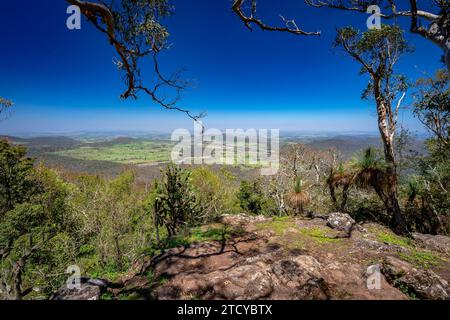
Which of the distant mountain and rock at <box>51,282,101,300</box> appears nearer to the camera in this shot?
rock at <box>51,282,101,300</box>

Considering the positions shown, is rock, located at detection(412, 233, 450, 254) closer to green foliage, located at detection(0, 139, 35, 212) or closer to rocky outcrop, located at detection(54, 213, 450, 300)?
rocky outcrop, located at detection(54, 213, 450, 300)

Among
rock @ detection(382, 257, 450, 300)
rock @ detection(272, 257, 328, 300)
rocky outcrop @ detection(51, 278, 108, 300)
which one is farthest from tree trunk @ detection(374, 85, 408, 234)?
rocky outcrop @ detection(51, 278, 108, 300)

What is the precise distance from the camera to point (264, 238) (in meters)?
7.16

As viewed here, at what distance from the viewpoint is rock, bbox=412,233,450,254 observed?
6.41 metres

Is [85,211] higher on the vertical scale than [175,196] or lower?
lower

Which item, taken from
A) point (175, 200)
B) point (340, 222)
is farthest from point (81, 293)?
point (340, 222)

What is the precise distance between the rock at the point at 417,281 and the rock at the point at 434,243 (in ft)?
10.1

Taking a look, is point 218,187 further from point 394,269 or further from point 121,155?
point 121,155

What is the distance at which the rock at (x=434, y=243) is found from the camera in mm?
6414

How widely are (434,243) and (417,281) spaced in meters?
3.88

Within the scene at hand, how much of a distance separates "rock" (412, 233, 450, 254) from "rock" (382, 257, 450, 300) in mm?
3087
